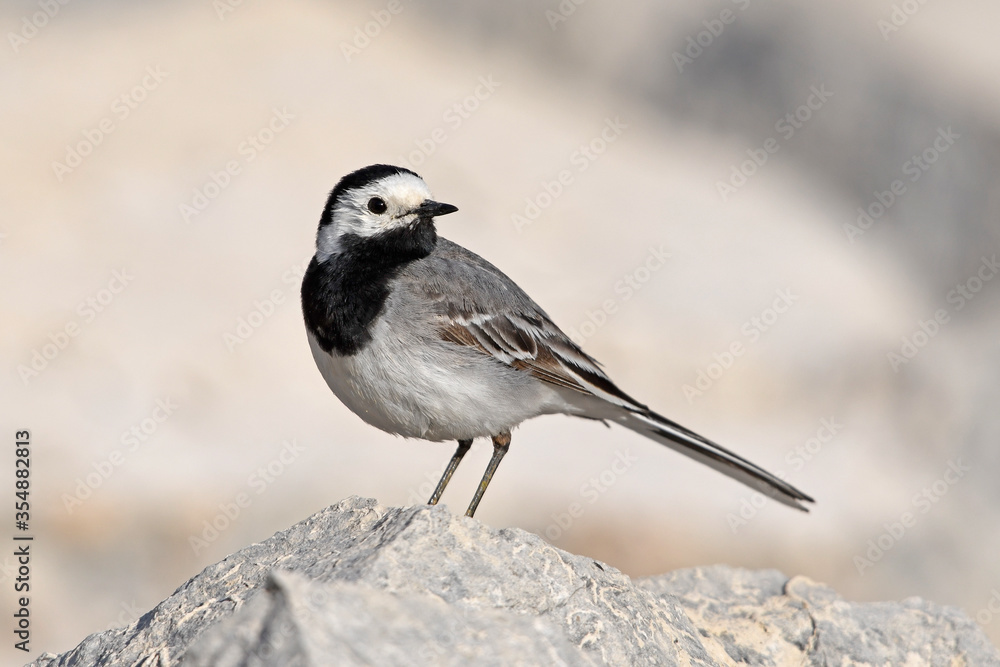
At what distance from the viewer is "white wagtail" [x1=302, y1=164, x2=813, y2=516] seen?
247 inches

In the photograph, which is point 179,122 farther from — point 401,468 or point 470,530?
point 470,530

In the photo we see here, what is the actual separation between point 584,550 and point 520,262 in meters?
4.35

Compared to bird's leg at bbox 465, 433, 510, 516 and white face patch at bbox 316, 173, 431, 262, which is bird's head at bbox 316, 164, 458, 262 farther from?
bird's leg at bbox 465, 433, 510, 516

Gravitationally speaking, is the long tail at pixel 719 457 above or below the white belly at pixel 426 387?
Result: above

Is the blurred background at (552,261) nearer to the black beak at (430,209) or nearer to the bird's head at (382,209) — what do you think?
the bird's head at (382,209)

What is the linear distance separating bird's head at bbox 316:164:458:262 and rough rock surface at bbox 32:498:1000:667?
6.35ft

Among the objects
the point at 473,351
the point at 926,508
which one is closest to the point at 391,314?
the point at 473,351

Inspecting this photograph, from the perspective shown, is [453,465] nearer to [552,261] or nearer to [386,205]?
[386,205]

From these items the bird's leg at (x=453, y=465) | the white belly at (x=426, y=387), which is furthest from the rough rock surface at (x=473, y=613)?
the bird's leg at (x=453, y=465)

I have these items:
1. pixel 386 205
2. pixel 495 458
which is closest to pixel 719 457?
pixel 495 458

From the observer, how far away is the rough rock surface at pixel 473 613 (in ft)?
12.0

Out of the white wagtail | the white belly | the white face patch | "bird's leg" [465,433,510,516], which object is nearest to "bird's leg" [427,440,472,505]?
the white wagtail

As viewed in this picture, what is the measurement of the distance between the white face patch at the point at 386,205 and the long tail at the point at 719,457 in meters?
2.18

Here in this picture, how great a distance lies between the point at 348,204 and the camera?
6766 mm
